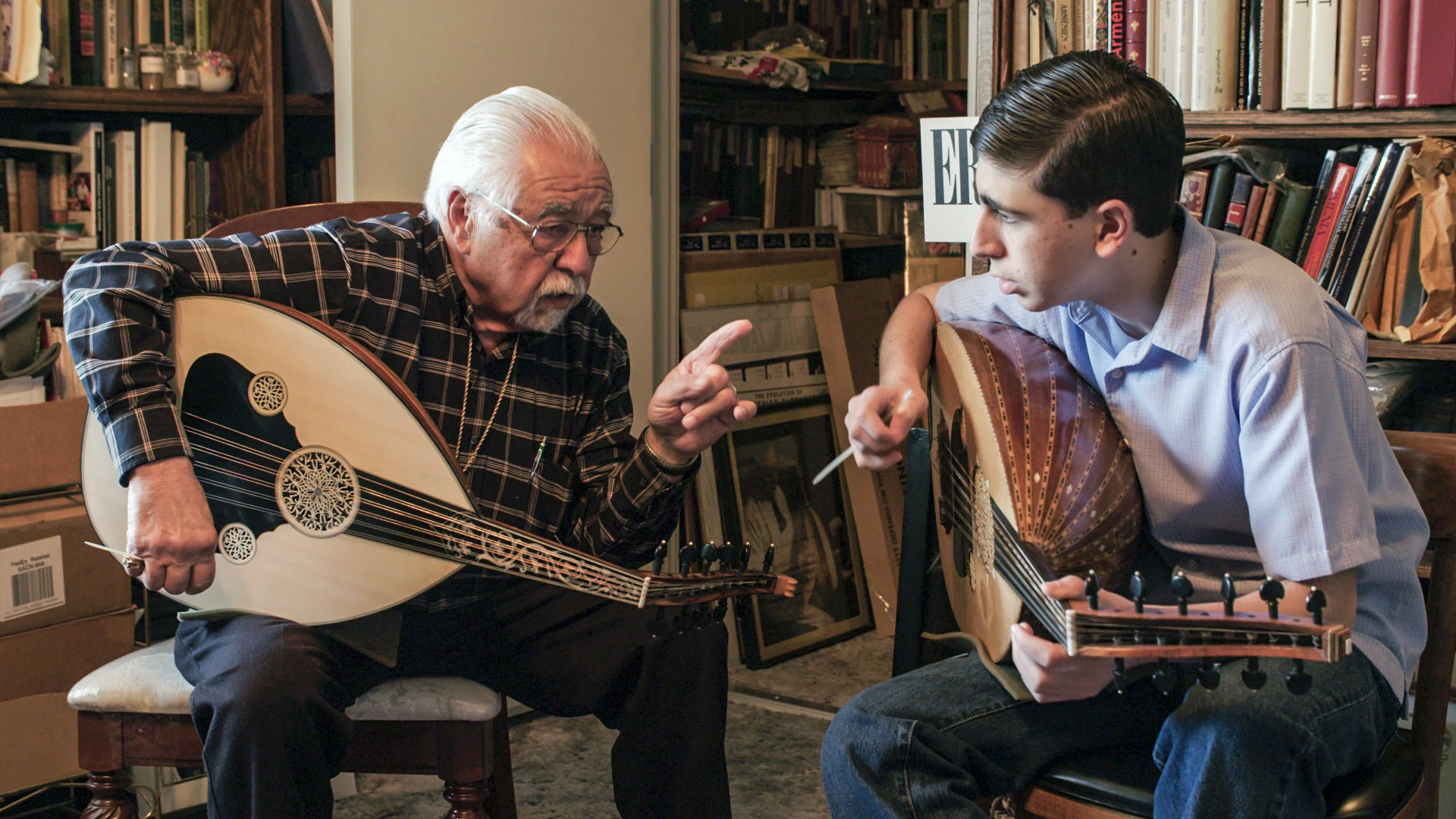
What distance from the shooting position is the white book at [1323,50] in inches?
76.4

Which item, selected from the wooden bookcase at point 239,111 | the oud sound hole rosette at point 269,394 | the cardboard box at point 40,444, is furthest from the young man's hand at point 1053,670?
the wooden bookcase at point 239,111

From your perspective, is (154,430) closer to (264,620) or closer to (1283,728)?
(264,620)

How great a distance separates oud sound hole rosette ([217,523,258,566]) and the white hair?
486 millimetres

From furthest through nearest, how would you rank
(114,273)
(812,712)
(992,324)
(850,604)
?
(850,604)
(812,712)
(992,324)
(114,273)

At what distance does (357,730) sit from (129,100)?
123 centimetres

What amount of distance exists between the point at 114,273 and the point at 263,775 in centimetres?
60

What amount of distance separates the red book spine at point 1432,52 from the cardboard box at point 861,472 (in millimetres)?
1480

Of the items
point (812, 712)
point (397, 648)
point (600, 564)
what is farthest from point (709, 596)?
point (812, 712)

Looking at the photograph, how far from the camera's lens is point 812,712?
8.68 feet

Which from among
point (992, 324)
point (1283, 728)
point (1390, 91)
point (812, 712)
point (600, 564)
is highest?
point (1390, 91)

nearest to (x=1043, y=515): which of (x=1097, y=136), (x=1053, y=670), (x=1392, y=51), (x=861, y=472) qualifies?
(x=1053, y=670)

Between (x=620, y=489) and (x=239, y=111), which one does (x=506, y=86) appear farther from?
(x=620, y=489)

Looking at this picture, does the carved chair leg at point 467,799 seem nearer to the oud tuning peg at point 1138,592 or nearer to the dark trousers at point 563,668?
the dark trousers at point 563,668

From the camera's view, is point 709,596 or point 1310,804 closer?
point 1310,804
